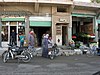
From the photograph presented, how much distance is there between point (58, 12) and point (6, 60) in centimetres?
1277

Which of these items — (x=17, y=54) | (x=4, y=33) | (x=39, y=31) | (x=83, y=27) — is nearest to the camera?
(x=17, y=54)

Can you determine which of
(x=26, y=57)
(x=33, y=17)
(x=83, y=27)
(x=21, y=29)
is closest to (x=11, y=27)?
(x=21, y=29)

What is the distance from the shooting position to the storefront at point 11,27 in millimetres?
26438

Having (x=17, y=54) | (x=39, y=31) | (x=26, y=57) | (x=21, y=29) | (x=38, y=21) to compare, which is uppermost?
(x=38, y=21)

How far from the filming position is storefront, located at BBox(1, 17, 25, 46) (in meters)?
26.4

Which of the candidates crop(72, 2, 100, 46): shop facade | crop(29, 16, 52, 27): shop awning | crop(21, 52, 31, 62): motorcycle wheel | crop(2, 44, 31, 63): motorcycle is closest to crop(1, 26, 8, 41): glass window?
crop(29, 16, 52, 27): shop awning

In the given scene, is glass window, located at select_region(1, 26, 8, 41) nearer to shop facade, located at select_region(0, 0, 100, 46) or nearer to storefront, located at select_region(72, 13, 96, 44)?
shop facade, located at select_region(0, 0, 100, 46)

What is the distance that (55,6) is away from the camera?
2722 cm

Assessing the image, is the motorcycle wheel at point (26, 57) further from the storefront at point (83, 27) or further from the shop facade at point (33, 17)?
the storefront at point (83, 27)

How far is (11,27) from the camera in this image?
2675cm

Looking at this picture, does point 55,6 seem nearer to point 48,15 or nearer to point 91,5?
point 48,15

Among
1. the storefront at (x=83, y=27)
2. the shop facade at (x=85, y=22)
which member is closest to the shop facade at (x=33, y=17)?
the shop facade at (x=85, y=22)

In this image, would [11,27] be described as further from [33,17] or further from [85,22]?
Result: [85,22]

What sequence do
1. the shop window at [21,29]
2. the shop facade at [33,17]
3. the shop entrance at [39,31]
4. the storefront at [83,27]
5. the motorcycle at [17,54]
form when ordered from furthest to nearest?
the storefront at [83,27]
the shop entrance at [39,31]
the shop window at [21,29]
the shop facade at [33,17]
the motorcycle at [17,54]
